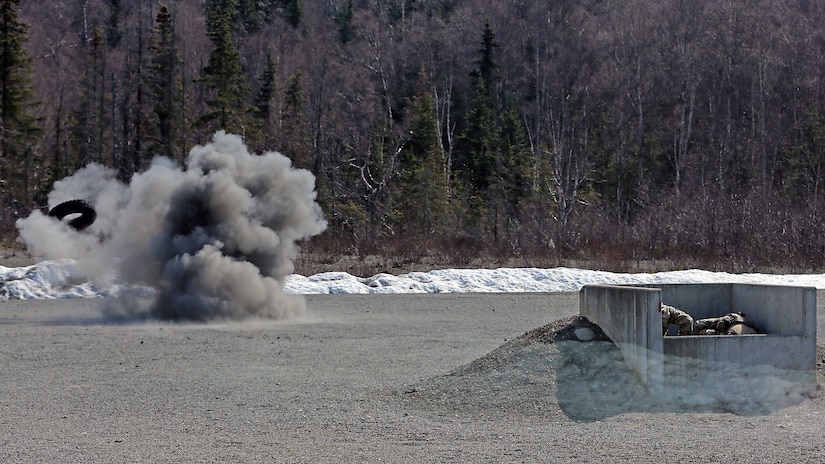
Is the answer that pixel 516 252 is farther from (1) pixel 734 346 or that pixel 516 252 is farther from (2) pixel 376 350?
(1) pixel 734 346

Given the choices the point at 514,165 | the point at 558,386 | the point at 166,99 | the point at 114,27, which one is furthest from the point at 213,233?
the point at 114,27

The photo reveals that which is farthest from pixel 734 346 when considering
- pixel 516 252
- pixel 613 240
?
pixel 613 240

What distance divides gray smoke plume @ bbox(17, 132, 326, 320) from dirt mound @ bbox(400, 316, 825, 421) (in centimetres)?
1078

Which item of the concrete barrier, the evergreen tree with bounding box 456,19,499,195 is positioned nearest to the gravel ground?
the concrete barrier

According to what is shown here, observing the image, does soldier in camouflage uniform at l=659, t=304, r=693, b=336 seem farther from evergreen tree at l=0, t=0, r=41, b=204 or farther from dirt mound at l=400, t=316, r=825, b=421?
evergreen tree at l=0, t=0, r=41, b=204

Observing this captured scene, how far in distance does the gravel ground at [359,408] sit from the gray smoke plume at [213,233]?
4.35 m

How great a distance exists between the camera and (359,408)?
36.9 ft

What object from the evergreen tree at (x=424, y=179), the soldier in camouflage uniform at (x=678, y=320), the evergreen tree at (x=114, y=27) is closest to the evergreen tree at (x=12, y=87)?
the evergreen tree at (x=424, y=179)

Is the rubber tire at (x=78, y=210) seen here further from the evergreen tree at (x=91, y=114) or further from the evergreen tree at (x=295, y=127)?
the evergreen tree at (x=91, y=114)

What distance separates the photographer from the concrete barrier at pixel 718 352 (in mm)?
10852

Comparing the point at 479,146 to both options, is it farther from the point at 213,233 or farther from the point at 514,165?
the point at 213,233

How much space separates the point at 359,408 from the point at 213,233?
1256 centimetres

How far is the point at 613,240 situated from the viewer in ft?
134

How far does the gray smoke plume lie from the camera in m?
22.3
